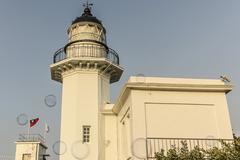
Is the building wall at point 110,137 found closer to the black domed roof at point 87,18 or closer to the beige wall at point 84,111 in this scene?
the beige wall at point 84,111

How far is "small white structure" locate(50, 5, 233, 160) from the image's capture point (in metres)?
13.6

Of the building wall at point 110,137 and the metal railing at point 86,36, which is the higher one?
the metal railing at point 86,36

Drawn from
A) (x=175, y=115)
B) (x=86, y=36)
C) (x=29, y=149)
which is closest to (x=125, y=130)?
(x=175, y=115)

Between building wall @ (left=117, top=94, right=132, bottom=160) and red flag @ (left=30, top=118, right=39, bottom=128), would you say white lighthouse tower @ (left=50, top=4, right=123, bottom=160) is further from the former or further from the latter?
red flag @ (left=30, top=118, right=39, bottom=128)

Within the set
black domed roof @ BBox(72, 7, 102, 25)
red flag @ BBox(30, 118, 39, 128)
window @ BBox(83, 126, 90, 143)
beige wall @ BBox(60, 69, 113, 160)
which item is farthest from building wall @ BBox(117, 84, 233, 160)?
red flag @ BBox(30, 118, 39, 128)

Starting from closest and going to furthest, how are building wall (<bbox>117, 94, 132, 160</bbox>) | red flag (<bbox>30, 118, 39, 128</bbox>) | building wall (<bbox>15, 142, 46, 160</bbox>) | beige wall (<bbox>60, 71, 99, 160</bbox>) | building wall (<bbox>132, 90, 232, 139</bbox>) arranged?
building wall (<bbox>132, 90, 232, 139</bbox>) → building wall (<bbox>117, 94, 132, 160</bbox>) → beige wall (<bbox>60, 71, 99, 160</bbox>) → red flag (<bbox>30, 118, 39, 128</bbox>) → building wall (<bbox>15, 142, 46, 160</bbox>)

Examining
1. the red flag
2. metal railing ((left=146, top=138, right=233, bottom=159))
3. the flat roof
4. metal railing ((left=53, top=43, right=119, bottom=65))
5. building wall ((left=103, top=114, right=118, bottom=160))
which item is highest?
metal railing ((left=53, top=43, right=119, bottom=65))

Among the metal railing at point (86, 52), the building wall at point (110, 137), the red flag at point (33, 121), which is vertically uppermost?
the metal railing at point (86, 52)

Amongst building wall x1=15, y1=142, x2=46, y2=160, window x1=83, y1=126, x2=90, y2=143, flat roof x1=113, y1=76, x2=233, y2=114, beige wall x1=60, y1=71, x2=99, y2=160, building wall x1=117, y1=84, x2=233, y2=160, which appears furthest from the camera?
building wall x1=15, y1=142, x2=46, y2=160

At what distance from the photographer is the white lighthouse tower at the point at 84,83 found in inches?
651

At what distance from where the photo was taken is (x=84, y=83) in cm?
1770

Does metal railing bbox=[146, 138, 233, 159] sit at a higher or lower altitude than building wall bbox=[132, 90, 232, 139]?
lower

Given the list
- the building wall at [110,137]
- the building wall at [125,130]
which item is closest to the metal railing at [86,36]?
the building wall at [110,137]

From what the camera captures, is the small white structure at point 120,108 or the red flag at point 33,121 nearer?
the small white structure at point 120,108
